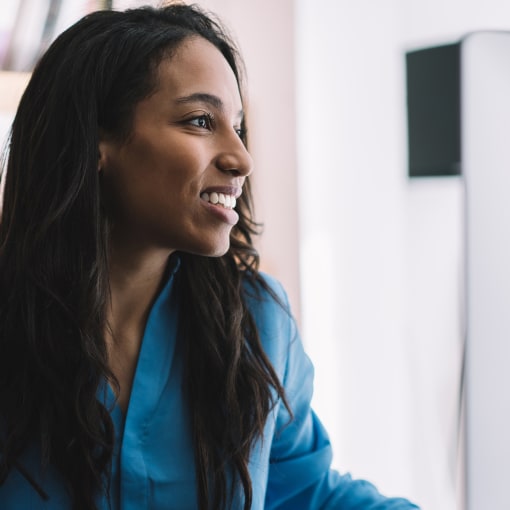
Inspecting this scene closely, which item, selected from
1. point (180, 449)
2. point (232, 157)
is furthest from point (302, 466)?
point (232, 157)

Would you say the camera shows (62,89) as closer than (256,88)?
Yes

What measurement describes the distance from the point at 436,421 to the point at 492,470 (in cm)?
118

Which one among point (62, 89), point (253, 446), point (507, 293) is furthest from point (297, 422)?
point (62, 89)

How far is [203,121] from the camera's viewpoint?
92 cm

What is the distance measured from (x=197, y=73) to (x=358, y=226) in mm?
1182

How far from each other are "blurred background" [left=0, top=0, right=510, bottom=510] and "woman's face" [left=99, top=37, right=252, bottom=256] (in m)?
1.05

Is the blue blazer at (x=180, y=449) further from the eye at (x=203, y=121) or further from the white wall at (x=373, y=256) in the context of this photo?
the white wall at (x=373, y=256)

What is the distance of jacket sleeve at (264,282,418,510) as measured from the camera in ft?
3.37

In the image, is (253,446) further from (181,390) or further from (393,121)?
(393,121)

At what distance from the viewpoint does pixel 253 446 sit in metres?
1.00

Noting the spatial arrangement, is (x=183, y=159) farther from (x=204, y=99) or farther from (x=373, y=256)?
(x=373, y=256)

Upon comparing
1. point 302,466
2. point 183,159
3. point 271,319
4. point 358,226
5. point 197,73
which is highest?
point 197,73

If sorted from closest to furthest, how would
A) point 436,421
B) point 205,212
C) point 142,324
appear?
point 205,212 → point 142,324 → point 436,421

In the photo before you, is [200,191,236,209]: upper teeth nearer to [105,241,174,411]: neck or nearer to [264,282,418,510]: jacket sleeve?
[105,241,174,411]: neck
